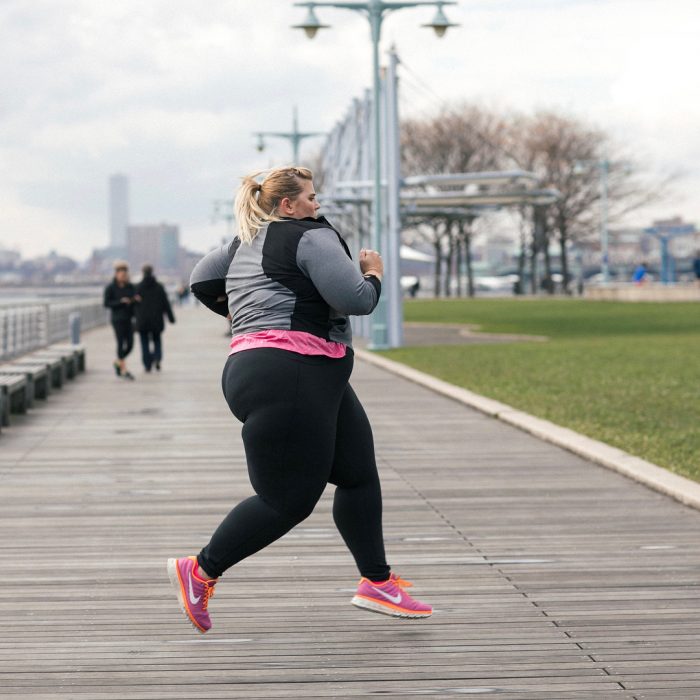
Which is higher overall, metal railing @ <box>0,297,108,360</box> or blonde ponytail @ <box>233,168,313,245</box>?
blonde ponytail @ <box>233,168,313,245</box>

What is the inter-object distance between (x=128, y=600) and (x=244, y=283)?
5.12ft

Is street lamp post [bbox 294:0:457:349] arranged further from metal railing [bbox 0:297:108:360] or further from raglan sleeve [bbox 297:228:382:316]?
raglan sleeve [bbox 297:228:382:316]

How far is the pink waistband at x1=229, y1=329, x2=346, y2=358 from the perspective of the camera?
509cm

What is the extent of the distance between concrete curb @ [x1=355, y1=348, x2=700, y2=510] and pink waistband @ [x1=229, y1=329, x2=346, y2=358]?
381 centimetres

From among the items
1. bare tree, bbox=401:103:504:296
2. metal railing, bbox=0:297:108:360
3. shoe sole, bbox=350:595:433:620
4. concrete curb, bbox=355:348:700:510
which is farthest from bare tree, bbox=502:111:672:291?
shoe sole, bbox=350:595:433:620

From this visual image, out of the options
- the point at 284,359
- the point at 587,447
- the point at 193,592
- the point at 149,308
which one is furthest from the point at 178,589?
the point at 149,308

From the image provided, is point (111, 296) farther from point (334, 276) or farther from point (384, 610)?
point (334, 276)

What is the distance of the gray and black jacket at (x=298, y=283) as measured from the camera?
5004 millimetres

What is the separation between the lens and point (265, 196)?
5211 mm

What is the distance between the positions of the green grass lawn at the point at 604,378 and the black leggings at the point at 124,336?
427 cm

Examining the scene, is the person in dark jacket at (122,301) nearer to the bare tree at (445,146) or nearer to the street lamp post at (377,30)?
the street lamp post at (377,30)

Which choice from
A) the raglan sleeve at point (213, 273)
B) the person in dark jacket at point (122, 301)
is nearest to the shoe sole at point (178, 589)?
the raglan sleeve at point (213, 273)

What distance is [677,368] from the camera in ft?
69.7

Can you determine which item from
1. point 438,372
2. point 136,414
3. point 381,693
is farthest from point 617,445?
point 438,372
